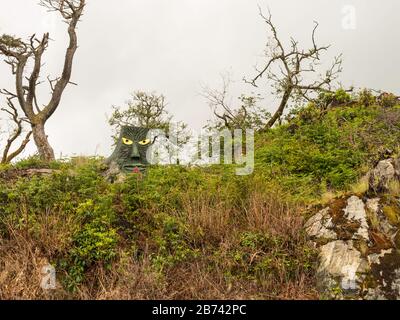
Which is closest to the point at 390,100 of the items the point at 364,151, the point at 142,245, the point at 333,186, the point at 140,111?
the point at 364,151

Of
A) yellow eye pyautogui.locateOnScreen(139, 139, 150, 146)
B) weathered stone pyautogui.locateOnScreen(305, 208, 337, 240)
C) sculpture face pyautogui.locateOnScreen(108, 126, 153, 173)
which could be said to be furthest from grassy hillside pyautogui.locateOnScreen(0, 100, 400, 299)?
yellow eye pyautogui.locateOnScreen(139, 139, 150, 146)

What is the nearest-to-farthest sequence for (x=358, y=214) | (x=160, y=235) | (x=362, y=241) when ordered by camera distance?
(x=362, y=241) → (x=358, y=214) → (x=160, y=235)

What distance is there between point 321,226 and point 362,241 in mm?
691

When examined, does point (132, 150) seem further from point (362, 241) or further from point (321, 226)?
point (362, 241)

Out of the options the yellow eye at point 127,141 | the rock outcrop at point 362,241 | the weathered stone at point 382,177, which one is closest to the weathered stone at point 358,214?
the rock outcrop at point 362,241

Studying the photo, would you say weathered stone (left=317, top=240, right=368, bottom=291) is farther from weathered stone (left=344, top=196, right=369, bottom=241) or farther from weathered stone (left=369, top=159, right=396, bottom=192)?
weathered stone (left=369, top=159, right=396, bottom=192)

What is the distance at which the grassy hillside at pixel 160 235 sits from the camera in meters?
6.86

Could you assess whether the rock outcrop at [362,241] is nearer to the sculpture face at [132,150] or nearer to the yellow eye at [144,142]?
the sculpture face at [132,150]

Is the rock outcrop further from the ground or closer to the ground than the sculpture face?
closer to the ground

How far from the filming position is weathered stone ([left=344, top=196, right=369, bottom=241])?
7.20 m

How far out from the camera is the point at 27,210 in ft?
25.9

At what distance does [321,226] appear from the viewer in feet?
24.8

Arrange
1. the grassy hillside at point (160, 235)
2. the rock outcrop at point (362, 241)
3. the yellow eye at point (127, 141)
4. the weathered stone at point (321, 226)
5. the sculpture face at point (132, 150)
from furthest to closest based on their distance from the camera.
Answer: the yellow eye at point (127, 141) < the sculpture face at point (132, 150) < the weathered stone at point (321, 226) < the grassy hillside at point (160, 235) < the rock outcrop at point (362, 241)

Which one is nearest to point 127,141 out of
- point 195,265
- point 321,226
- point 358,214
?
point 195,265
